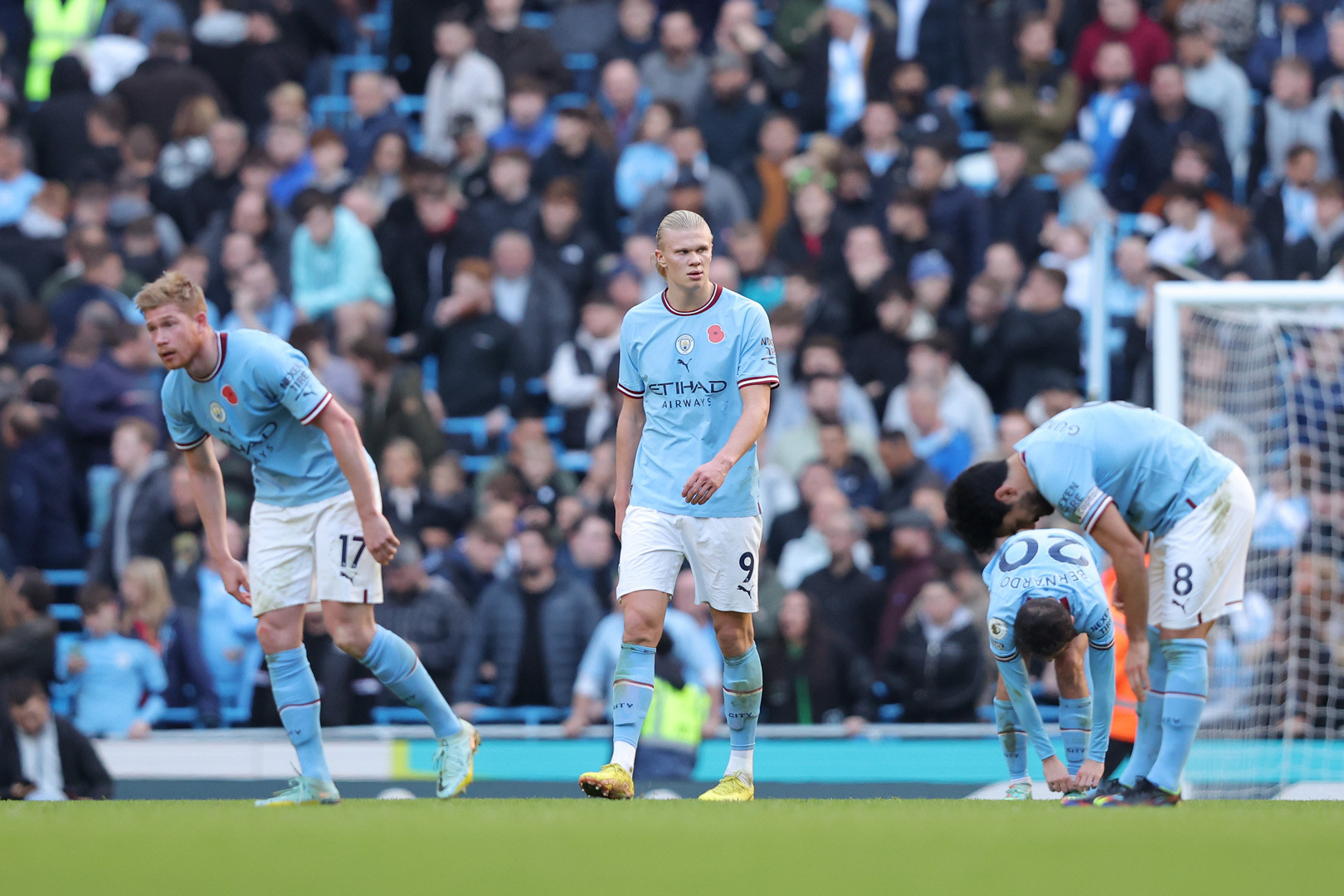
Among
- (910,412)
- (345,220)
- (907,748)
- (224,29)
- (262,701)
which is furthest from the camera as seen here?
(224,29)

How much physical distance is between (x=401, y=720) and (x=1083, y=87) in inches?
348

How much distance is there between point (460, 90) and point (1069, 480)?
11412 millimetres

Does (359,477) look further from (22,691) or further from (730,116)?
(730,116)

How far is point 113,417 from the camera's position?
14398 mm

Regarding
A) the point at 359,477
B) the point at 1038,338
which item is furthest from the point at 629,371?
the point at 1038,338

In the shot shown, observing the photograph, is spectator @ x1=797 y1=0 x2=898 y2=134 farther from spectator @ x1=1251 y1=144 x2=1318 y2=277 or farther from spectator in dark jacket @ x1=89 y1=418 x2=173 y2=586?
spectator in dark jacket @ x1=89 y1=418 x2=173 y2=586

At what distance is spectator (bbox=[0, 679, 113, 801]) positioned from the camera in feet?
36.1

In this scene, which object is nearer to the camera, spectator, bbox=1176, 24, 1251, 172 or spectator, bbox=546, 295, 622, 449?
spectator, bbox=546, 295, 622, 449

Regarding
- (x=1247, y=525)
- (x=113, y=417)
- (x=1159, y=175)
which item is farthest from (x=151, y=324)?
(x=1159, y=175)

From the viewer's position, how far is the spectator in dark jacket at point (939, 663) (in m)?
12.0

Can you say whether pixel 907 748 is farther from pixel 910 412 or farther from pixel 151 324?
pixel 151 324

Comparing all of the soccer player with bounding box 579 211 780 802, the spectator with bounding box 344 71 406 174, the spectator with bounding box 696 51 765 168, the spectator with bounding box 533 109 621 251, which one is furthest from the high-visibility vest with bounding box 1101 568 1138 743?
the spectator with bounding box 344 71 406 174

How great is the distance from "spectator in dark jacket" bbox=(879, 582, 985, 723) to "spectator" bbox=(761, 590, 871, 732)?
0.27 m

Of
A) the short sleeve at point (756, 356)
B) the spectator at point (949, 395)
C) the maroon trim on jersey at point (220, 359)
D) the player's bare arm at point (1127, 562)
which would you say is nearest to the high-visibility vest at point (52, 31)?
the spectator at point (949, 395)
